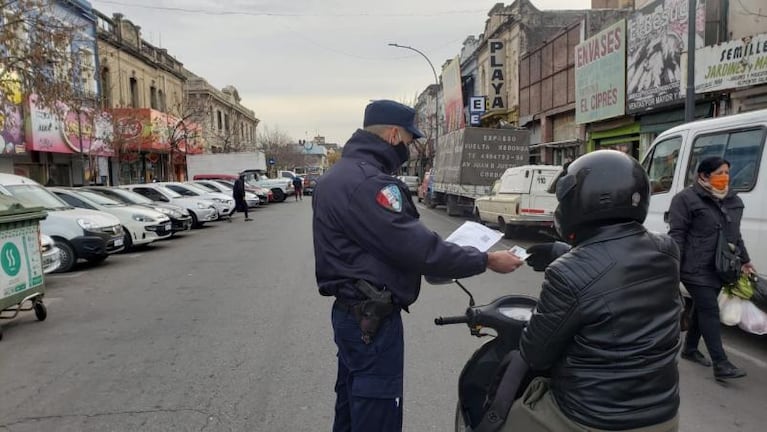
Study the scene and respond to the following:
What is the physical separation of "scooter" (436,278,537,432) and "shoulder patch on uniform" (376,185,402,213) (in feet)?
1.36

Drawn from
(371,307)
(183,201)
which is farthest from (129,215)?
(371,307)

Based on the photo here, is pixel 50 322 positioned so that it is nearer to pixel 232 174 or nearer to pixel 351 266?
pixel 351 266

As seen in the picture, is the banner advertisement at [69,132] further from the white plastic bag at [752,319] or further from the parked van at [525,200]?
the white plastic bag at [752,319]

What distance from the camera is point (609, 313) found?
1.88m

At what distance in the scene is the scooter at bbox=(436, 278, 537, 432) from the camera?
222 cm

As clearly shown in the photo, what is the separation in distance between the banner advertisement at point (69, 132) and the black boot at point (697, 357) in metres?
16.5

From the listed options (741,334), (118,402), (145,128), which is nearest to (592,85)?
(741,334)

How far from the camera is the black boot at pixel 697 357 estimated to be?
5.17 meters

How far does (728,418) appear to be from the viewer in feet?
13.3

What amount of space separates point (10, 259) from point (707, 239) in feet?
22.6

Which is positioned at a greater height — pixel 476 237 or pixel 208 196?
pixel 476 237

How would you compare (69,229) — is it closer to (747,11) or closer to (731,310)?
(731,310)

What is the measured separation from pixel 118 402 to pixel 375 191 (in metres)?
3.16

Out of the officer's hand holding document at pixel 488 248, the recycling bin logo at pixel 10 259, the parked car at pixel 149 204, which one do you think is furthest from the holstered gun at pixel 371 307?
the parked car at pixel 149 204
